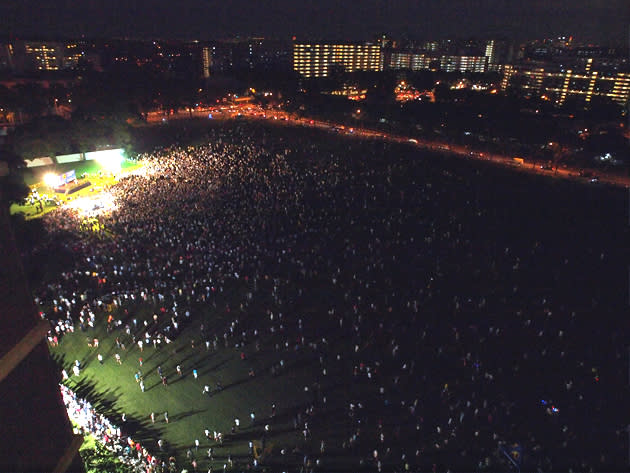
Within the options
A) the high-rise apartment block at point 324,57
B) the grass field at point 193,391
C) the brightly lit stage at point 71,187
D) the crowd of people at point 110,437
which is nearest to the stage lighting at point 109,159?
the brightly lit stage at point 71,187

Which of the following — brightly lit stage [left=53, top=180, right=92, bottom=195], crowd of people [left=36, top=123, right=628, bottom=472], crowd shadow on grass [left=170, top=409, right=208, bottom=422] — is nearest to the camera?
crowd of people [left=36, top=123, right=628, bottom=472]

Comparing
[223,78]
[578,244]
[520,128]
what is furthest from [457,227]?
[223,78]

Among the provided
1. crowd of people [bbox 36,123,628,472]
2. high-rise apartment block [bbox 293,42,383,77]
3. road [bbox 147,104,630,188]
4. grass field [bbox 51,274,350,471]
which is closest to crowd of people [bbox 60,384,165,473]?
grass field [bbox 51,274,350,471]

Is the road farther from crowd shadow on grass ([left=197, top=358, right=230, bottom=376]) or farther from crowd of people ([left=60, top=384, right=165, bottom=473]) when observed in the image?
crowd of people ([left=60, top=384, right=165, bottom=473])

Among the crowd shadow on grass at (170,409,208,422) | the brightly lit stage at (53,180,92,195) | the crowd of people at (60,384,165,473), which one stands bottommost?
the brightly lit stage at (53,180,92,195)

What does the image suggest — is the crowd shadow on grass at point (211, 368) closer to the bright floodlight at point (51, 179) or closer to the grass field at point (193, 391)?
the grass field at point (193, 391)

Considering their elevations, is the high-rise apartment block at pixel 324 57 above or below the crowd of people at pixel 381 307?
above
